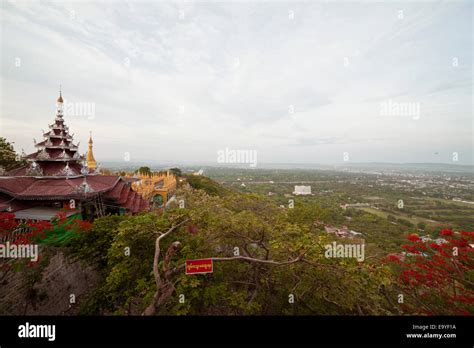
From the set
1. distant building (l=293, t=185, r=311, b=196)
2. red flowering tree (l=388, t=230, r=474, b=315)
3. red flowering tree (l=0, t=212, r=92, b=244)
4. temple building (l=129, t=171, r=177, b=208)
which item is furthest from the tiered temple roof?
distant building (l=293, t=185, r=311, b=196)

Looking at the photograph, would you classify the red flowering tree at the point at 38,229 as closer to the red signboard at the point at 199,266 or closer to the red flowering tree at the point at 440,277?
the red signboard at the point at 199,266

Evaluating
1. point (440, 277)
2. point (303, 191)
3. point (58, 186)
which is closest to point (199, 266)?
point (440, 277)

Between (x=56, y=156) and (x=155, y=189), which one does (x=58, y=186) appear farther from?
(x=155, y=189)

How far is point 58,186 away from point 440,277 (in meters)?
13.6

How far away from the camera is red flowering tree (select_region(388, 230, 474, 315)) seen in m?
4.89

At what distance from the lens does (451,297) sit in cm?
477

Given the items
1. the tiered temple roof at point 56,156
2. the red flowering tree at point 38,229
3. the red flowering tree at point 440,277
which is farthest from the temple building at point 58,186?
the red flowering tree at point 440,277

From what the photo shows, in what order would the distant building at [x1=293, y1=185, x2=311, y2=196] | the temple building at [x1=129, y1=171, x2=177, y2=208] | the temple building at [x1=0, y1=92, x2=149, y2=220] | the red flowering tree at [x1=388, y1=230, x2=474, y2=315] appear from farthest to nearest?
the distant building at [x1=293, y1=185, x2=311, y2=196]
the temple building at [x1=129, y1=171, x2=177, y2=208]
the temple building at [x1=0, y1=92, x2=149, y2=220]
the red flowering tree at [x1=388, y1=230, x2=474, y2=315]

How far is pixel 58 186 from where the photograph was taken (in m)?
7.49

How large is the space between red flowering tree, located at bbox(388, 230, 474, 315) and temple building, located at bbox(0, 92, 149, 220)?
11375mm

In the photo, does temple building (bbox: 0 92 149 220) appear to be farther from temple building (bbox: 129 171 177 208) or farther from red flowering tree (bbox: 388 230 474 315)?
red flowering tree (bbox: 388 230 474 315)
